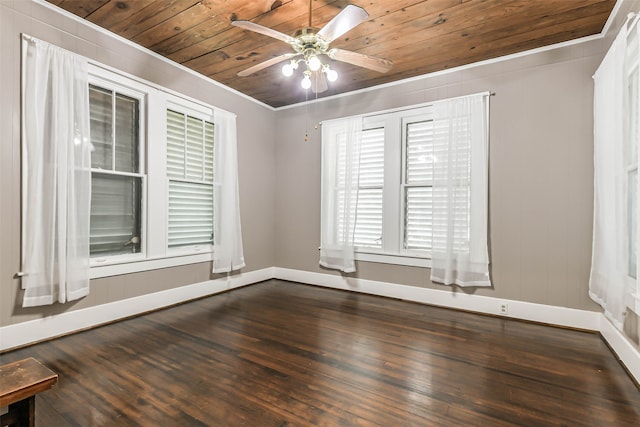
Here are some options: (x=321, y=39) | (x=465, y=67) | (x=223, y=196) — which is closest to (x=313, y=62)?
(x=321, y=39)

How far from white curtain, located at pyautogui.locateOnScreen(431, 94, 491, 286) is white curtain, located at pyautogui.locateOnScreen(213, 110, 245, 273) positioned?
2.60m

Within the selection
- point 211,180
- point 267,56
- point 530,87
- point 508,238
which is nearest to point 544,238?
point 508,238

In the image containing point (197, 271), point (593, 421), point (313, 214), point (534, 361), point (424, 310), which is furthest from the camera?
point (313, 214)

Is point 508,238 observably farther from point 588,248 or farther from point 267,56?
point 267,56

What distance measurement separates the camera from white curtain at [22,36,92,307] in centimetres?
253

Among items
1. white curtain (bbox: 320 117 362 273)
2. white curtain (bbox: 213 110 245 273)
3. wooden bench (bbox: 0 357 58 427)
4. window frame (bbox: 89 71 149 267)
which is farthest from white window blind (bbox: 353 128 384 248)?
wooden bench (bbox: 0 357 58 427)

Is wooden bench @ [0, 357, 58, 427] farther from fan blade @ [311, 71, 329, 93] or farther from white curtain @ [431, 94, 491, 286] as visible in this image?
white curtain @ [431, 94, 491, 286]

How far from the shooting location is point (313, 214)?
4.84 metres

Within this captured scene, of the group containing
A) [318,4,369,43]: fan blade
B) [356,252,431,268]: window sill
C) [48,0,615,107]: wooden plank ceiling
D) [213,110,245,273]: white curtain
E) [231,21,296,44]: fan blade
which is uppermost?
[48,0,615,107]: wooden plank ceiling

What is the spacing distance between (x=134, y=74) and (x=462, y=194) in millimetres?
3786

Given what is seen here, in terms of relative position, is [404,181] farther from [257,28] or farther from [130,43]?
[130,43]

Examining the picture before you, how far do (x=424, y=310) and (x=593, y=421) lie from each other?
1935 mm

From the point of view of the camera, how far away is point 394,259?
4094 millimetres

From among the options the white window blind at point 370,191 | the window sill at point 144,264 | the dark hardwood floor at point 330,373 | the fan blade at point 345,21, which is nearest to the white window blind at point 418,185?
the white window blind at point 370,191
